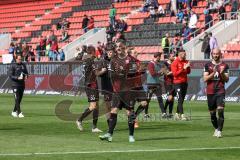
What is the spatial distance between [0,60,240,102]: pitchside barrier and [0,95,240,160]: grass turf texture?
14.6 feet

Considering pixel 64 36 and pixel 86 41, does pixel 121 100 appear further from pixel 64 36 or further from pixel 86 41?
pixel 64 36

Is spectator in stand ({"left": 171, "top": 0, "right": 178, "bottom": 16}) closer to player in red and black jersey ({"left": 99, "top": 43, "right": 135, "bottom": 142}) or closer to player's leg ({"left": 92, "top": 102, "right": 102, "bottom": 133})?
player's leg ({"left": 92, "top": 102, "right": 102, "bottom": 133})

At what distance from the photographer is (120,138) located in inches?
669

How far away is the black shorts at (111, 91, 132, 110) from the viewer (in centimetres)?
1594

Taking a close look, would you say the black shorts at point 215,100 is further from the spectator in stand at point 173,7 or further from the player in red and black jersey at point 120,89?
the spectator in stand at point 173,7

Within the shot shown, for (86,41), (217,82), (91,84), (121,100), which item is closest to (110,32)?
(86,41)

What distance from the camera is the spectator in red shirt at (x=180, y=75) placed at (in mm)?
23109

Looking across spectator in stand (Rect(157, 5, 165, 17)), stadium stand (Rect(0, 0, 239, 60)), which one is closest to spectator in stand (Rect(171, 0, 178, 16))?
stadium stand (Rect(0, 0, 239, 60))

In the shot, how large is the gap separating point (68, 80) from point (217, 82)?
743 inches

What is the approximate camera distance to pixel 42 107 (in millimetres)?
30047

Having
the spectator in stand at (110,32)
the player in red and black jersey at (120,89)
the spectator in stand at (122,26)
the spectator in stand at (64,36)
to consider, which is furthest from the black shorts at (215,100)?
the spectator in stand at (64,36)

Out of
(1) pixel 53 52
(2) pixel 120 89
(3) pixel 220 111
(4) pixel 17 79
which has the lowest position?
(1) pixel 53 52

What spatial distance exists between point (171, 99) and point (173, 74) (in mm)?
872

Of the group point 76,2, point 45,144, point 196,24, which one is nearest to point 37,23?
point 76,2
